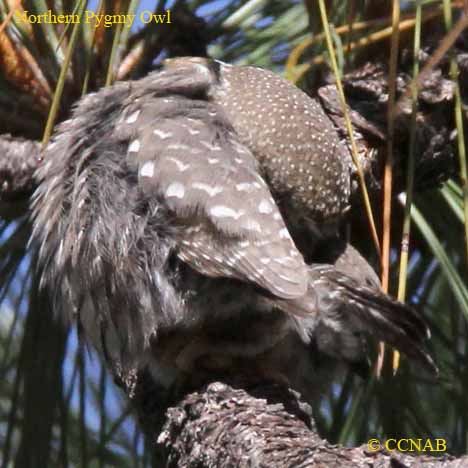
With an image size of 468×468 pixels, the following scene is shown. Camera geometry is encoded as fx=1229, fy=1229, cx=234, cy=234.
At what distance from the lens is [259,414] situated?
1893 mm

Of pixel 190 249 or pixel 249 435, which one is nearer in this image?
pixel 249 435

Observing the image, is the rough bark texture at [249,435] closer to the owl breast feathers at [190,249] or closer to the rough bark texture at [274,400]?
the rough bark texture at [274,400]

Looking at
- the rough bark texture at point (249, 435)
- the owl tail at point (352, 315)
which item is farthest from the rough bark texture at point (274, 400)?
the owl tail at point (352, 315)

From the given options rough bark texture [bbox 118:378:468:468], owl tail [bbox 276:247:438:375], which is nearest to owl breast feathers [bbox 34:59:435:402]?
owl tail [bbox 276:247:438:375]

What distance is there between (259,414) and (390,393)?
0.72 meters

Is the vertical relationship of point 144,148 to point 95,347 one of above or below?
above

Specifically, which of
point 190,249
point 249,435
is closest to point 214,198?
point 190,249

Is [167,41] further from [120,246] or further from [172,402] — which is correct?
[172,402]

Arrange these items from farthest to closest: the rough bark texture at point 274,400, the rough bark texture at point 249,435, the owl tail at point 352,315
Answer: the owl tail at point 352,315
the rough bark texture at point 274,400
the rough bark texture at point 249,435

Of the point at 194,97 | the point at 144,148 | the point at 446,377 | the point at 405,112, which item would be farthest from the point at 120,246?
the point at 446,377

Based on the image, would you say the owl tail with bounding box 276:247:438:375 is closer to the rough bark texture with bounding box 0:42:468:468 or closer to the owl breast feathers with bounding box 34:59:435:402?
the owl breast feathers with bounding box 34:59:435:402

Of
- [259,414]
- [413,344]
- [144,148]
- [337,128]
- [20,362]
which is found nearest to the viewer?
[259,414]

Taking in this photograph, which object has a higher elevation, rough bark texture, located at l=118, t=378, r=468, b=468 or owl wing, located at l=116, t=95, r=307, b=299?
owl wing, located at l=116, t=95, r=307, b=299

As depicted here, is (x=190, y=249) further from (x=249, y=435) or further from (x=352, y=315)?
(x=249, y=435)
